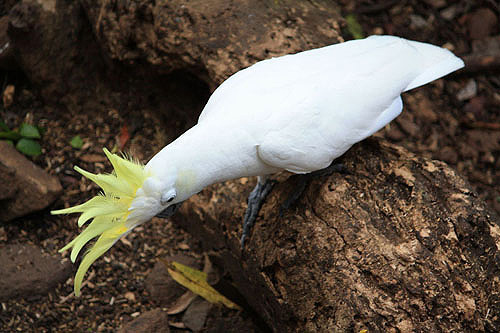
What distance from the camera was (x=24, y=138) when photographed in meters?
3.11

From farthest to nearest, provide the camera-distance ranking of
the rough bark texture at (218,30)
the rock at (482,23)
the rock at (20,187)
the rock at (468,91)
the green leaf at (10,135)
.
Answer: the rock at (482,23) → the rock at (468,91) → the green leaf at (10,135) → the rock at (20,187) → the rough bark texture at (218,30)

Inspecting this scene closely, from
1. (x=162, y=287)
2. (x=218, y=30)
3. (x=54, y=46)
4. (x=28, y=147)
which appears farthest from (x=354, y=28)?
(x=28, y=147)

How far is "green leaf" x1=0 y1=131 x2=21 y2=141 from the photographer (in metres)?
3.03

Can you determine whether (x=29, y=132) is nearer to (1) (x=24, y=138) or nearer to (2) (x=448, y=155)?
(1) (x=24, y=138)

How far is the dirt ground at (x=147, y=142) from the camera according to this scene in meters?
2.72

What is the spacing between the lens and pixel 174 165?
73.7 inches

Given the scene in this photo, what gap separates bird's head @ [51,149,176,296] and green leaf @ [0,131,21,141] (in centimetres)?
156

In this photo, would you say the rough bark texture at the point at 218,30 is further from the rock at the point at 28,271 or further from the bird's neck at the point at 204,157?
the rock at the point at 28,271

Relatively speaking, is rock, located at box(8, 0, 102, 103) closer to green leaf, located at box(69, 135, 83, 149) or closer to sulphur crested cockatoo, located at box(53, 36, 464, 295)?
green leaf, located at box(69, 135, 83, 149)

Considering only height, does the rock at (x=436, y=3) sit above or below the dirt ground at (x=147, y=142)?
above

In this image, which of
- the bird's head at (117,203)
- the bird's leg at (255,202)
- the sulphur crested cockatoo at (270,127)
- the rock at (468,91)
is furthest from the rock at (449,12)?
the bird's head at (117,203)

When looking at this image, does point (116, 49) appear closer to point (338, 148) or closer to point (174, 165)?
point (174, 165)

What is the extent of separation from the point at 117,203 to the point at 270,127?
0.71 metres

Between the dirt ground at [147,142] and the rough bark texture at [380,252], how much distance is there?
0.76m
